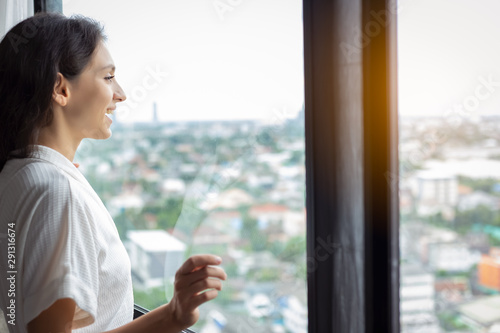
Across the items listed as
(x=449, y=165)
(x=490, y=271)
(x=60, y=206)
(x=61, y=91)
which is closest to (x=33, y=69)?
(x=61, y=91)

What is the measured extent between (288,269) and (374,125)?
0.45 meters

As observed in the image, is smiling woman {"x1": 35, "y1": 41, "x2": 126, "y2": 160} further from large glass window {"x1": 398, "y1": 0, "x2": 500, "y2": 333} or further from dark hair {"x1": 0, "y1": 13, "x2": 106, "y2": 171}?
large glass window {"x1": 398, "y1": 0, "x2": 500, "y2": 333}

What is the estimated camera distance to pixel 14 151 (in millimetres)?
1005

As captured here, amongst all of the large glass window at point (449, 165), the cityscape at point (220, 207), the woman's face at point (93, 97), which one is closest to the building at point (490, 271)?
the large glass window at point (449, 165)

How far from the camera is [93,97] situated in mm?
1070

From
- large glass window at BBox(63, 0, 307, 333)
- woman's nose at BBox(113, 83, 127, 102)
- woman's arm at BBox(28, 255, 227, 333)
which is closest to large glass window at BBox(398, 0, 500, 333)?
large glass window at BBox(63, 0, 307, 333)

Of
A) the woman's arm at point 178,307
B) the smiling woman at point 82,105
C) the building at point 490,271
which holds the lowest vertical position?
the woman's arm at point 178,307

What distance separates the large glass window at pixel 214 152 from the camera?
46.2 inches

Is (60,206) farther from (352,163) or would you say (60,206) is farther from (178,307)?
(352,163)

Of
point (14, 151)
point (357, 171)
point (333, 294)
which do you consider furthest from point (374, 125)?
point (14, 151)

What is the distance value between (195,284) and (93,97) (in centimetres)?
48

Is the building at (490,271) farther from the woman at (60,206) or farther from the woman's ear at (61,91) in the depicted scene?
the woman's ear at (61,91)

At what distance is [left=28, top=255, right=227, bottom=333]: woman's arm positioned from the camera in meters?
0.85

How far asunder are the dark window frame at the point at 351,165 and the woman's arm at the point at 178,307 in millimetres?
257
